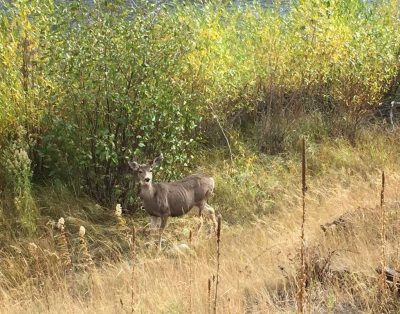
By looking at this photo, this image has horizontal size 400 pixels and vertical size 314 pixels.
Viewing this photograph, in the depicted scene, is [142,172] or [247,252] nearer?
[247,252]

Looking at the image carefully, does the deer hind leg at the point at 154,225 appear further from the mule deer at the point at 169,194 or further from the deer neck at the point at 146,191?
the deer neck at the point at 146,191

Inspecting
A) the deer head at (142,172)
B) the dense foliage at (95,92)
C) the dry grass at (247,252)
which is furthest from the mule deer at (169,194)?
the dense foliage at (95,92)

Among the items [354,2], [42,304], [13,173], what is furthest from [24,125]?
[354,2]

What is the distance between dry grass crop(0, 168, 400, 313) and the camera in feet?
15.3

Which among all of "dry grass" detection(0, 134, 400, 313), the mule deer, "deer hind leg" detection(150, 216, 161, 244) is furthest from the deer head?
"dry grass" detection(0, 134, 400, 313)

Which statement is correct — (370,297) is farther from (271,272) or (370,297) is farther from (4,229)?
(4,229)

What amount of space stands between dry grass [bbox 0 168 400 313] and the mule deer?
1.06 feet

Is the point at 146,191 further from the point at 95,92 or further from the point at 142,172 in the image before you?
the point at 95,92

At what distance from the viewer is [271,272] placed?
5.44m

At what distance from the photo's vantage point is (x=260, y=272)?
551 centimetres

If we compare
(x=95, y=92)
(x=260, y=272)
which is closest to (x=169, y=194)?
→ (x=95, y=92)

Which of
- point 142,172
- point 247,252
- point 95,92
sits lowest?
point 247,252

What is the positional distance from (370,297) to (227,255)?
236cm

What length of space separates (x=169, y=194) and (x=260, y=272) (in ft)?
9.12
